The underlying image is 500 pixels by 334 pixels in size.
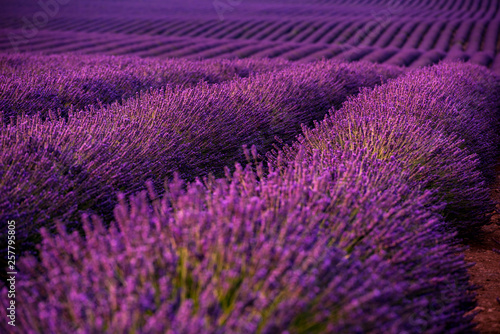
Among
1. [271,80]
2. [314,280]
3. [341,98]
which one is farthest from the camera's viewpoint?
[341,98]

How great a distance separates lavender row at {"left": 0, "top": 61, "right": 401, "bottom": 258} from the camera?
1.98 metres

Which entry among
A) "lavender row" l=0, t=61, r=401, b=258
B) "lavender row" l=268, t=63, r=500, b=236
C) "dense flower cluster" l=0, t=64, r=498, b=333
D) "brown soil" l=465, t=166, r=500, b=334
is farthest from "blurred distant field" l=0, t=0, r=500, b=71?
"dense flower cluster" l=0, t=64, r=498, b=333

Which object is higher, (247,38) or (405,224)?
(247,38)

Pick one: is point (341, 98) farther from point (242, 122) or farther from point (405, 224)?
point (405, 224)

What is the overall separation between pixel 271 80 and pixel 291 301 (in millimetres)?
3637

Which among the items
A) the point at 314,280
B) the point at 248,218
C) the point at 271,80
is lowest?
the point at 314,280

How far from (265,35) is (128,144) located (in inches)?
609

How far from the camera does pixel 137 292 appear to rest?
1.06 metres

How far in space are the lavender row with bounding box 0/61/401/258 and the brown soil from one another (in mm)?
1928

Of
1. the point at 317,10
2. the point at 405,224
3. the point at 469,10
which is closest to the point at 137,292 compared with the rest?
the point at 405,224

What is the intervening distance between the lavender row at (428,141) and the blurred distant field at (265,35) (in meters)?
6.98

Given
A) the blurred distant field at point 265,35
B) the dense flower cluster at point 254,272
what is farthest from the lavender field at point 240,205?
the blurred distant field at point 265,35

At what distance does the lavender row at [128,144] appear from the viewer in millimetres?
1984

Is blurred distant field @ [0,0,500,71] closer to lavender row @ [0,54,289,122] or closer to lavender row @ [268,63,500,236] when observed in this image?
lavender row @ [0,54,289,122]
